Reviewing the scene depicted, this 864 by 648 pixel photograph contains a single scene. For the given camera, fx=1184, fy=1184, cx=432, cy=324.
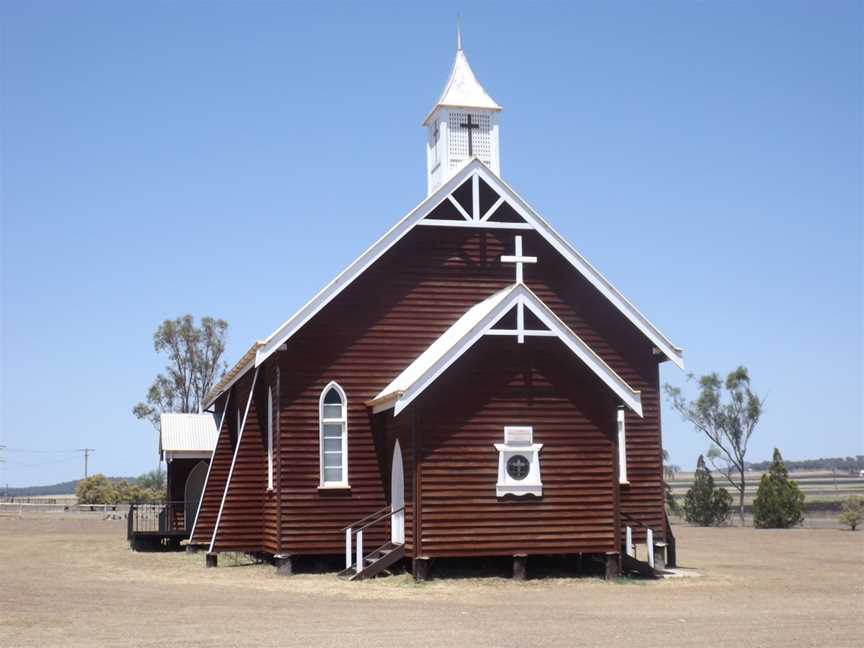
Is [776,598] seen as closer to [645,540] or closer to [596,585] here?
[596,585]

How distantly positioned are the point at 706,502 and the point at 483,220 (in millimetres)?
36029

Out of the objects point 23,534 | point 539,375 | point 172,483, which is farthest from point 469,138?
point 23,534

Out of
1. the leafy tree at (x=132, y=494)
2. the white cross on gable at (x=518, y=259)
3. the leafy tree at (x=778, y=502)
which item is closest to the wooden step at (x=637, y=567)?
the white cross on gable at (x=518, y=259)

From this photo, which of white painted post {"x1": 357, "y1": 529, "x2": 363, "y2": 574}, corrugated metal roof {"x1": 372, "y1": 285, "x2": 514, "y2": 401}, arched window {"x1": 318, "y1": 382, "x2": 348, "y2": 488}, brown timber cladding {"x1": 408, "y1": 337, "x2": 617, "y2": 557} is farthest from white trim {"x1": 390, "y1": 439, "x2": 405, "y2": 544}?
brown timber cladding {"x1": 408, "y1": 337, "x2": 617, "y2": 557}

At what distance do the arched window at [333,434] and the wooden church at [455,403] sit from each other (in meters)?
0.05

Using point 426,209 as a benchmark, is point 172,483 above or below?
below

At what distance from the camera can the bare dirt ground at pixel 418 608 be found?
16312 millimetres

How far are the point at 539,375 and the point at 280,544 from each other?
7187mm

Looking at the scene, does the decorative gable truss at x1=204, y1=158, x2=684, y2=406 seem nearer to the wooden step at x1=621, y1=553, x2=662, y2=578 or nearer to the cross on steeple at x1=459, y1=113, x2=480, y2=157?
the cross on steeple at x1=459, y1=113, x2=480, y2=157

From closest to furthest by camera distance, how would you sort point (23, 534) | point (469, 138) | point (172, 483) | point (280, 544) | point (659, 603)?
point (659, 603)
point (280, 544)
point (469, 138)
point (172, 483)
point (23, 534)

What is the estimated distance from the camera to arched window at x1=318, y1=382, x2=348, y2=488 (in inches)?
1088

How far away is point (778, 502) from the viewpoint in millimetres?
55344

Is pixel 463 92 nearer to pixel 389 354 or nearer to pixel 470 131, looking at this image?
pixel 470 131

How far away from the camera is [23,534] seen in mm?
50156
